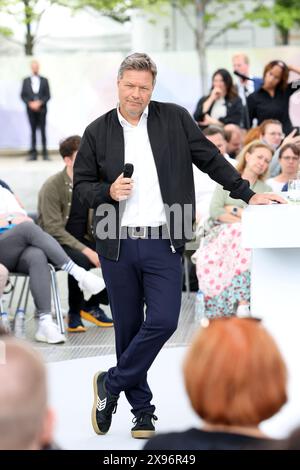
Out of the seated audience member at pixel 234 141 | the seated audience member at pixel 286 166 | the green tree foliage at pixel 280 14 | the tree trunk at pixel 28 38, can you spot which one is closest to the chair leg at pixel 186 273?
the seated audience member at pixel 286 166

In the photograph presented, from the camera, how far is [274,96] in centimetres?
1085

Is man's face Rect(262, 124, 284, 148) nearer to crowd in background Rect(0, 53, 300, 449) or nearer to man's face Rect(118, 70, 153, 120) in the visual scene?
crowd in background Rect(0, 53, 300, 449)

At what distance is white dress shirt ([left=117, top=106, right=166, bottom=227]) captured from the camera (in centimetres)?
465

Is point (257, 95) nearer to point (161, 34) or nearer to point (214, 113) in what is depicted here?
point (214, 113)

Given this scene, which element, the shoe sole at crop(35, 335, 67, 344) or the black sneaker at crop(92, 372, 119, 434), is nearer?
the black sneaker at crop(92, 372, 119, 434)

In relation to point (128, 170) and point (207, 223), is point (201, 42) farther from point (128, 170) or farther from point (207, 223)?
point (128, 170)

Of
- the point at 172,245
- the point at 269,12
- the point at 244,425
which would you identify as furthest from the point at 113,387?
the point at 269,12

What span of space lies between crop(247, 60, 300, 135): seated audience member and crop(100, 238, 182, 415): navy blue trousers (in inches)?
241

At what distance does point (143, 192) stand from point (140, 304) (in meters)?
A: 0.54

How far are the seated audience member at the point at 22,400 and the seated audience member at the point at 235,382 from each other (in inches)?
14.7

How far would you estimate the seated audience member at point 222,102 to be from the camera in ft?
37.7

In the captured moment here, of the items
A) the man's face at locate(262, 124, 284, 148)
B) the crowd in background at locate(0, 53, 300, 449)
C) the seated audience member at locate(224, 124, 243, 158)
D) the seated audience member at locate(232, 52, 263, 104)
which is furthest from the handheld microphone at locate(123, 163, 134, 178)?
the seated audience member at locate(232, 52, 263, 104)

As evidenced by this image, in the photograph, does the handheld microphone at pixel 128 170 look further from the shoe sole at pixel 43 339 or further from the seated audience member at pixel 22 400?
the shoe sole at pixel 43 339

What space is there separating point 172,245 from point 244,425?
225cm
